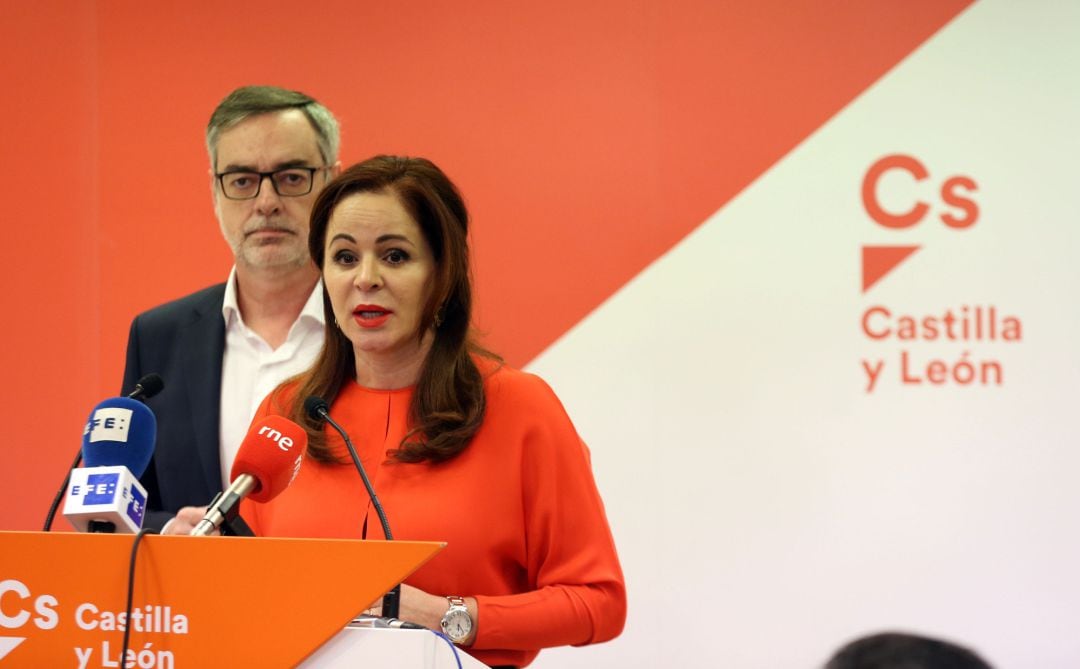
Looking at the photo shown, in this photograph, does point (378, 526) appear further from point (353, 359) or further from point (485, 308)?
point (485, 308)

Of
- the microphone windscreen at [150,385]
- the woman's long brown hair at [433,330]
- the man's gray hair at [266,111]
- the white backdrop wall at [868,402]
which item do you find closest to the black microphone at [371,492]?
the woman's long brown hair at [433,330]

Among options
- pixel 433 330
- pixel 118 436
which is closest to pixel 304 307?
pixel 433 330

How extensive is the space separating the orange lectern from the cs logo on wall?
2.42 meters

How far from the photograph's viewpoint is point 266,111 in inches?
118

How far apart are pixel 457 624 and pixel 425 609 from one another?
6 centimetres

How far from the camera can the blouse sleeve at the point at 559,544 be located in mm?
2043

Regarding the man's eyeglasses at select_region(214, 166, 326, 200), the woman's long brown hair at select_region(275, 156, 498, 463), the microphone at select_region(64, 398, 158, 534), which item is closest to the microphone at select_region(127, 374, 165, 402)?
the microphone at select_region(64, 398, 158, 534)

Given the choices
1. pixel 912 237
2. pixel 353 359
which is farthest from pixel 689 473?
pixel 353 359

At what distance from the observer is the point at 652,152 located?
3604mm

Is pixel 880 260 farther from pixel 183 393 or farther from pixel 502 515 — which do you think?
pixel 183 393

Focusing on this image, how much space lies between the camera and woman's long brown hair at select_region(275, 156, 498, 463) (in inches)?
85.5

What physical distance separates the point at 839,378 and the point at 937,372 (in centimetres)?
29

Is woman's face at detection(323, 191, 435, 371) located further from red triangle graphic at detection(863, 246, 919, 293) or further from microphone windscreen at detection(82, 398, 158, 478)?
red triangle graphic at detection(863, 246, 919, 293)

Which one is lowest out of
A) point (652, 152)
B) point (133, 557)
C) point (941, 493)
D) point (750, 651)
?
point (750, 651)
